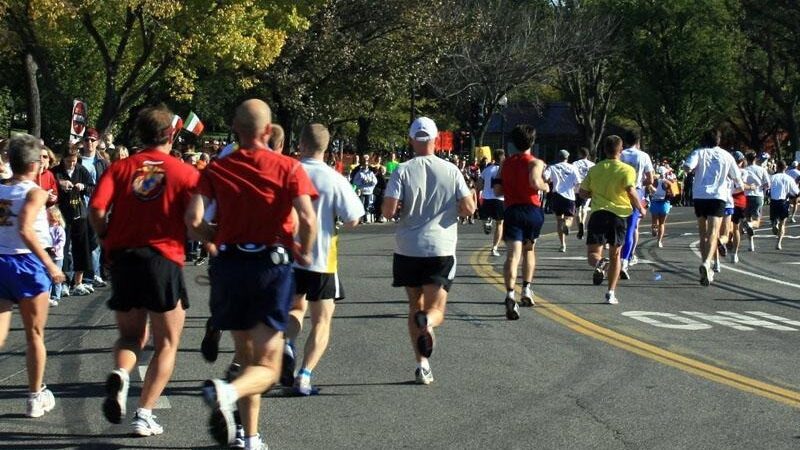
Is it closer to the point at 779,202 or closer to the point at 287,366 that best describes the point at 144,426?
the point at 287,366

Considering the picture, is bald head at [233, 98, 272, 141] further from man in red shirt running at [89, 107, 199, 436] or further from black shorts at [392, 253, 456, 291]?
black shorts at [392, 253, 456, 291]

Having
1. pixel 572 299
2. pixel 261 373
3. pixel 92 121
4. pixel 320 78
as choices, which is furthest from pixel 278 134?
pixel 92 121

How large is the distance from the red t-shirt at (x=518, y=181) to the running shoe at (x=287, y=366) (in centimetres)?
493

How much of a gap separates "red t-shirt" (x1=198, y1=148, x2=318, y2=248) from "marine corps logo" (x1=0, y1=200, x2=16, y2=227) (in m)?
2.06

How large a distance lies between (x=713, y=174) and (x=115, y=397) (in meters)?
11.6

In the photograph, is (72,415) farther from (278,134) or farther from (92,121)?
(92,121)

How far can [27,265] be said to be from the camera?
314 inches

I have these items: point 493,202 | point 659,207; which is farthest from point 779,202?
point 493,202

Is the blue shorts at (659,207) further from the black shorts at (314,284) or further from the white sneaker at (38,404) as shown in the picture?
the white sneaker at (38,404)

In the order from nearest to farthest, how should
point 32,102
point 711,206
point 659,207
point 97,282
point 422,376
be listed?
point 422,376
point 97,282
point 711,206
point 659,207
point 32,102

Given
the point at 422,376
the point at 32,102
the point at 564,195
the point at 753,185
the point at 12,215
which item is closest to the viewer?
A: the point at 12,215

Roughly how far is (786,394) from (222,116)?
170 feet

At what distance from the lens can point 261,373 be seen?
650 cm

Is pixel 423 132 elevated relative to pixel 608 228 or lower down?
elevated
